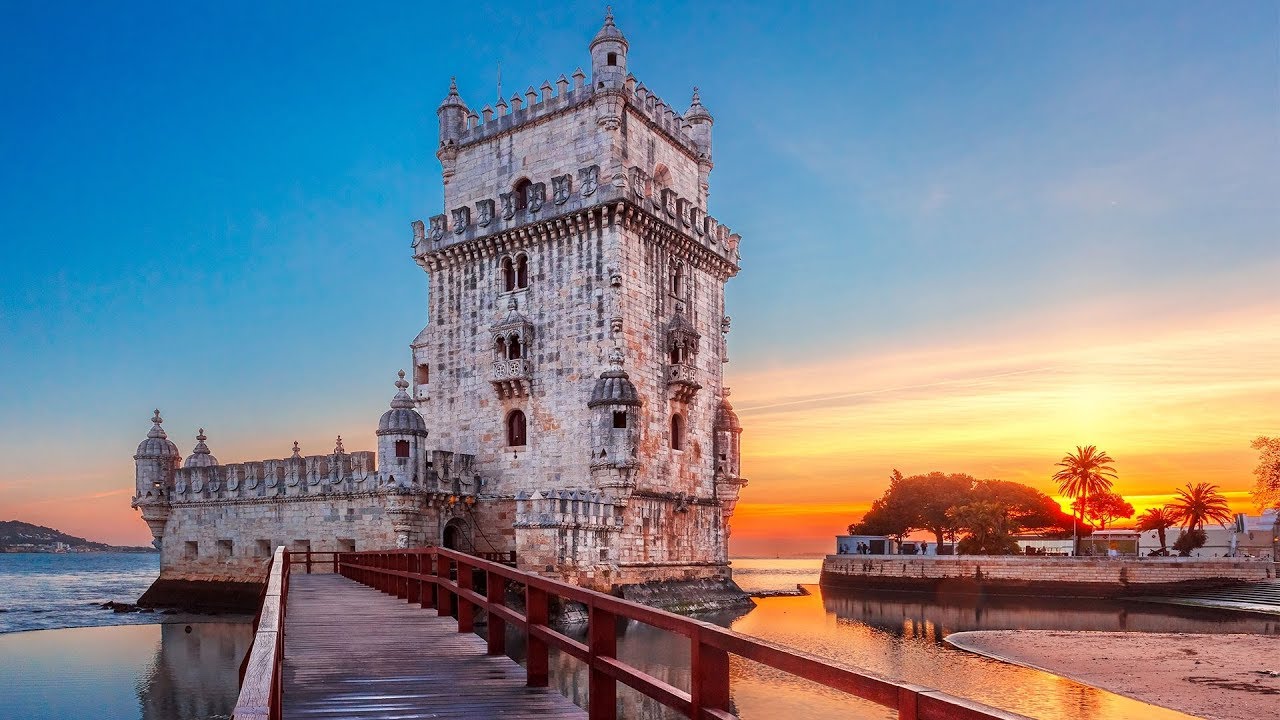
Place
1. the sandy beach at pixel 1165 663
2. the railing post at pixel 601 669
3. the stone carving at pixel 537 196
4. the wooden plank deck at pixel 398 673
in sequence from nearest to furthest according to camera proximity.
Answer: the railing post at pixel 601 669 → the wooden plank deck at pixel 398 673 → the sandy beach at pixel 1165 663 → the stone carving at pixel 537 196

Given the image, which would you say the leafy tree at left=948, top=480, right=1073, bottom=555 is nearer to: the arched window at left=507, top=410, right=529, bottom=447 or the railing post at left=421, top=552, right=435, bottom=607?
the arched window at left=507, top=410, right=529, bottom=447

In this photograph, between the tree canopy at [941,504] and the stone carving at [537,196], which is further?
the tree canopy at [941,504]

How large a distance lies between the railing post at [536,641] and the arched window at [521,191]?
29490mm

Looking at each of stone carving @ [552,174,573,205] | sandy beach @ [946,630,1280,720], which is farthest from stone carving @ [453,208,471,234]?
sandy beach @ [946,630,1280,720]

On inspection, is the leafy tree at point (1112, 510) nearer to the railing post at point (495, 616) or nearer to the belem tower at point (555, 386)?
the belem tower at point (555, 386)

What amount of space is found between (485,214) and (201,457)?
18627 millimetres

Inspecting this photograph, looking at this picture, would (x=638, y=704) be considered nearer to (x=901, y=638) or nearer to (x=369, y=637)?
(x=369, y=637)

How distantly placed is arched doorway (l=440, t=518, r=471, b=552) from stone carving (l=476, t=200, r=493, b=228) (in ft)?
37.2

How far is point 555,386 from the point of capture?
115ft

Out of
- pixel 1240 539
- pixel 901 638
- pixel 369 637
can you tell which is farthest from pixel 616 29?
pixel 1240 539

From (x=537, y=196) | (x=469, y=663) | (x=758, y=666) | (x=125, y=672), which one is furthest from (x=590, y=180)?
(x=469, y=663)

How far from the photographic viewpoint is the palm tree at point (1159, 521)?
6706 centimetres

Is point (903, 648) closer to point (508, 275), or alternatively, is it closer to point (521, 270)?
point (521, 270)

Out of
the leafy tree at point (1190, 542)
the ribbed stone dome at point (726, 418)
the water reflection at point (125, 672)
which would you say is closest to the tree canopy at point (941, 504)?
the leafy tree at point (1190, 542)
